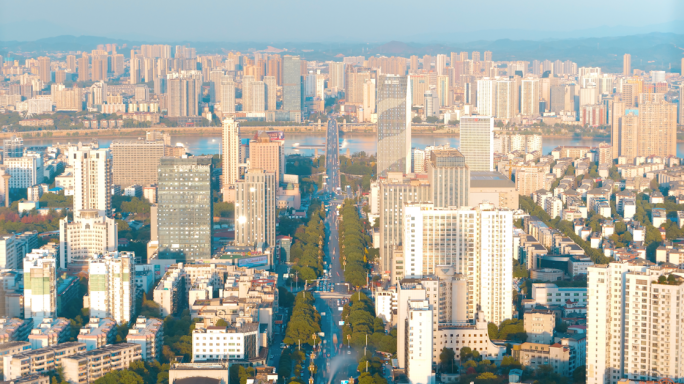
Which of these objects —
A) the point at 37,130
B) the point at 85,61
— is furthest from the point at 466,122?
the point at 85,61

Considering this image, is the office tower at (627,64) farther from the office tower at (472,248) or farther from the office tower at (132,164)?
the office tower at (472,248)

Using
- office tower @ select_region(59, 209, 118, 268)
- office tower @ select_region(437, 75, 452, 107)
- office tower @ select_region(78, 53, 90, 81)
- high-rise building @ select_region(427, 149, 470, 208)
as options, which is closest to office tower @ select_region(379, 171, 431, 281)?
high-rise building @ select_region(427, 149, 470, 208)

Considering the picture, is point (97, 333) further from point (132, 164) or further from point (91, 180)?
point (132, 164)

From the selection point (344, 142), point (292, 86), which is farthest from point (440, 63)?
point (344, 142)

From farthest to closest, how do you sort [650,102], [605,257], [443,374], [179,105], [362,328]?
[179,105], [650,102], [605,257], [362,328], [443,374]

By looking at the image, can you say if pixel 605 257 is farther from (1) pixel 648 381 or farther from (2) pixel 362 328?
(1) pixel 648 381
